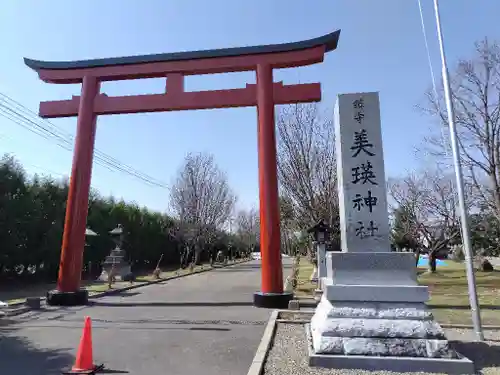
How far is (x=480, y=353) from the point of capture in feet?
19.8

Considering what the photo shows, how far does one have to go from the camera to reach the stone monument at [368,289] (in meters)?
5.22

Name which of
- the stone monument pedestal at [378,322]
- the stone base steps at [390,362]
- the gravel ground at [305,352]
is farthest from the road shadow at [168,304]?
Result: the stone base steps at [390,362]

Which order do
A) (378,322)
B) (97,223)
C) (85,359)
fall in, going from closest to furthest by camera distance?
(85,359)
(378,322)
(97,223)

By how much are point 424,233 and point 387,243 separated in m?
24.4

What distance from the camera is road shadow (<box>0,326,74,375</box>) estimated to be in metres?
5.35

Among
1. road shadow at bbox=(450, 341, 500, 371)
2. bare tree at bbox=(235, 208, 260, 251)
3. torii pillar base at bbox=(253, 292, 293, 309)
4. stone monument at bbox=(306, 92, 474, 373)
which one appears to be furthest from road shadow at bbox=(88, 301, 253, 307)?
bare tree at bbox=(235, 208, 260, 251)

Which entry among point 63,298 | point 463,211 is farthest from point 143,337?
point 463,211

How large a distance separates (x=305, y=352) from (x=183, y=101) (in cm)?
866

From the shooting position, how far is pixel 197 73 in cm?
1223

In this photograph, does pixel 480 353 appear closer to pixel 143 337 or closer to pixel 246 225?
pixel 143 337

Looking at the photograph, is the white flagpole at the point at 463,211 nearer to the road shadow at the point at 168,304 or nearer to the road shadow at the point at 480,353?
the road shadow at the point at 480,353

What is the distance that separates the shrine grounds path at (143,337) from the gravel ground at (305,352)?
1.48ft

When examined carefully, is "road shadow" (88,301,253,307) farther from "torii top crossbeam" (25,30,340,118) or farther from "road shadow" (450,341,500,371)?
"road shadow" (450,341,500,371)

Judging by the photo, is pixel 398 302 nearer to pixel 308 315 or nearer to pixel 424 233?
pixel 308 315
